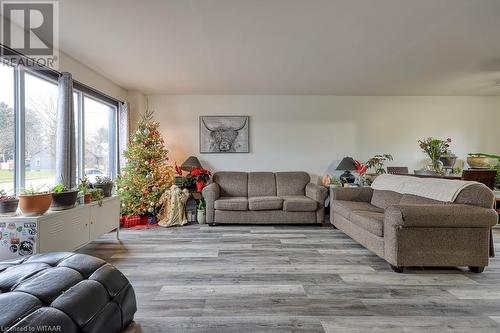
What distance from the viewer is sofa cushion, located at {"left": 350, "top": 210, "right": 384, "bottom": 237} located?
2.58 meters

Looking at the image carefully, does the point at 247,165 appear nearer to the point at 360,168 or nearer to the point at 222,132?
the point at 222,132

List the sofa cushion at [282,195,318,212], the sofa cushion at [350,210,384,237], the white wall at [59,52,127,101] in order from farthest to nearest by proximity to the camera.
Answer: the sofa cushion at [282,195,318,212] → the white wall at [59,52,127,101] → the sofa cushion at [350,210,384,237]

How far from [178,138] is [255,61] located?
2.51 m

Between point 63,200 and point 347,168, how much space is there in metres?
4.43

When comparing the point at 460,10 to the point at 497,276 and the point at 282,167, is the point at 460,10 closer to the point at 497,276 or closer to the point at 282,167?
the point at 497,276

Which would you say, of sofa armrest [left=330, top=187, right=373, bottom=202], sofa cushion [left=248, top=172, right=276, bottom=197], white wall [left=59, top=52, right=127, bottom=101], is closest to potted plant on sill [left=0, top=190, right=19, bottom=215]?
white wall [left=59, top=52, right=127, bottom=101]

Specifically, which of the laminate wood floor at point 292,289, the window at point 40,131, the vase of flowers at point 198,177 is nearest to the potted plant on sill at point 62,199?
the window at point 40,131

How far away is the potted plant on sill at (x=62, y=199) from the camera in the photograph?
2369mm

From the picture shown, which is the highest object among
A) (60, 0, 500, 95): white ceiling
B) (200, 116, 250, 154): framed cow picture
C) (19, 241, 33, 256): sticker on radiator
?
(60, 0, 500, 95): white ceiling

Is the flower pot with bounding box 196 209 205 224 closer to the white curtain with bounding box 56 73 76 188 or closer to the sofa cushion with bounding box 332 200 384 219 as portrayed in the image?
the white curtain with bounding box 56 73 76 188

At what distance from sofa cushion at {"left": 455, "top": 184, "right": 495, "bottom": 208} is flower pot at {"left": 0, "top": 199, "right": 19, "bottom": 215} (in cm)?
441

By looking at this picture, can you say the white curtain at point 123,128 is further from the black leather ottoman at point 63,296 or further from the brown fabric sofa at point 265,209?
the black leather ottoman at point 63,296

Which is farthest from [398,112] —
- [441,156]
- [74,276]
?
[74,276]

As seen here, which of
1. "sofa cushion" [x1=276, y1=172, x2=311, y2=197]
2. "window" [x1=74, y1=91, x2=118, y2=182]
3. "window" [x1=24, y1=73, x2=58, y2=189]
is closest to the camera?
"window" [x1=24, y1=73, x2=58, y2=189]
